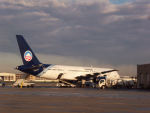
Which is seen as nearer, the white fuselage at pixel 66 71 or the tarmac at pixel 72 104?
the tarmac at pixel 72 104

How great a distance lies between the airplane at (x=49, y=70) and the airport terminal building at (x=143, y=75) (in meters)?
8.21

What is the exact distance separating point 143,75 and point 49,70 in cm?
2236

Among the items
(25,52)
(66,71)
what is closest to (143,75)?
(66,71)

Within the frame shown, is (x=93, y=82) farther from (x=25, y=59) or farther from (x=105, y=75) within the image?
(x=25, y=59)

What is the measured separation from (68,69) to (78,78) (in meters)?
4.00

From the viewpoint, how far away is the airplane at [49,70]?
6819 cm

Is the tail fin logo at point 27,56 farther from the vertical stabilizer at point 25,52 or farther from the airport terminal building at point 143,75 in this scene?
the airport terminal building at point 143,75

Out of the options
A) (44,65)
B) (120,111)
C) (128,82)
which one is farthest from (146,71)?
(120,111)

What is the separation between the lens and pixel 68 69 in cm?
7362

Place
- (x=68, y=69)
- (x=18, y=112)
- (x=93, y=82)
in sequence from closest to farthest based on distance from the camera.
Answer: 1. (x=18, y=112)
2. (x=68, y=69)
3. (x=93, y=82)

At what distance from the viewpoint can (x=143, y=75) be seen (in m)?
73.0

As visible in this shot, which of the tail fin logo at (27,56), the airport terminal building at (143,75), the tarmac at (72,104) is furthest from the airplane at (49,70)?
the tarmac at (72,104)

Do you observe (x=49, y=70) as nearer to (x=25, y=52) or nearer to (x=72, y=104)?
(x=25, y=52)

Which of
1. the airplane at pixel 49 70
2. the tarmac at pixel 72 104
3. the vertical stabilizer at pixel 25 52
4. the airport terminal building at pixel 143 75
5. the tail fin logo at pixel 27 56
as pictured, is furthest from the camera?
the airport terminal building at pixel 143 75
